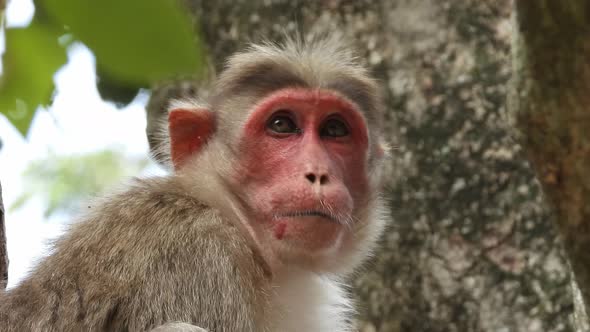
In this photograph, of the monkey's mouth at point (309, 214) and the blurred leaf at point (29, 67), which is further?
the monkey's mouth at point (309, 214)

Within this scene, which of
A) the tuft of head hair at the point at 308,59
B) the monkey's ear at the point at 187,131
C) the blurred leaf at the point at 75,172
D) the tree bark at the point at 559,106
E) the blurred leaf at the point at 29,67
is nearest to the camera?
the blurred leaf at the point at 29,67

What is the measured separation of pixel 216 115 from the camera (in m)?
4.49

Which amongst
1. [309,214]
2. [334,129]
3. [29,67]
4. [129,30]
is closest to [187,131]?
[334,129]

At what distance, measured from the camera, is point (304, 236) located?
3.88 m

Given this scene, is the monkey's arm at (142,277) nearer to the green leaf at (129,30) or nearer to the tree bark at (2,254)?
the tree bark at (2,254)

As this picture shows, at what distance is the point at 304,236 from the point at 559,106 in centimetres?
163

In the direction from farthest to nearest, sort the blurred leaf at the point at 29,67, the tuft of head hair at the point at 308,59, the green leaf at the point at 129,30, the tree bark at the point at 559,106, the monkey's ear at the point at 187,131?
the tuft of head hair at the point at 308,59, the monkey's ear at the point at 187,131, the tree bark at the point at 559,106, the blurred leaf at the point at 29,67, the green leaf at the point at 129,30

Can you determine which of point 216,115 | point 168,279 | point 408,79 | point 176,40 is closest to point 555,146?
point 168,279

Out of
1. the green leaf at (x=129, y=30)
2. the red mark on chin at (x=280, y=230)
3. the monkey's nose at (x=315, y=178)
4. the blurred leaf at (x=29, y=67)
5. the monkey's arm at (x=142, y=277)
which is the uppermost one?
the green leaf at (x=129, y=30)

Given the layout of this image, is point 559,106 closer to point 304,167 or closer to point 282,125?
point 304,167

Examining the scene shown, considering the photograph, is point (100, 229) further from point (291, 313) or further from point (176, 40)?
point (176, 40)

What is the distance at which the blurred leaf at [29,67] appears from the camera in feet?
4.23

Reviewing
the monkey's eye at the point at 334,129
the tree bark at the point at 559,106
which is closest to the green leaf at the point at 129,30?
the tree bark at the point at 559,106

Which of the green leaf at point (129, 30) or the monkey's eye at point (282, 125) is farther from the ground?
the green leaf at point (129, 30)
